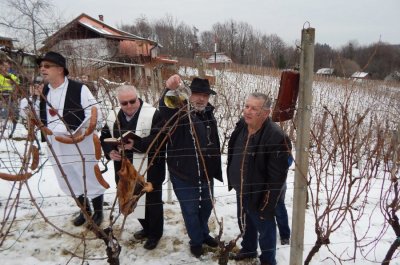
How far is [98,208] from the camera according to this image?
3.33 metres

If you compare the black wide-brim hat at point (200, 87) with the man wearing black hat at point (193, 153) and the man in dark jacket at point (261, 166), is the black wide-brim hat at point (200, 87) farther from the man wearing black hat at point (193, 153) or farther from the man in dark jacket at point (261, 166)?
the man in dark jacket at point (261, 166)

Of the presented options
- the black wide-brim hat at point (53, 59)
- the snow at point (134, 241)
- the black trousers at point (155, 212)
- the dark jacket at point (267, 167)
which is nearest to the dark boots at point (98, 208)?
the snow at point (134, 241)

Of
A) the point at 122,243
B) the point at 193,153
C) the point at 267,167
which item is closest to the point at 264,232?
the point at 267,167

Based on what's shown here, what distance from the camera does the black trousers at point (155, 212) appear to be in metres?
2.81

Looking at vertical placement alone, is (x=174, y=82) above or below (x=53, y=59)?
below

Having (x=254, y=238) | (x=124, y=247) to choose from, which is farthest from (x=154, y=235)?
(x=254, y=238)

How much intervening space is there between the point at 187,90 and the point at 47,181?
3.25 metres

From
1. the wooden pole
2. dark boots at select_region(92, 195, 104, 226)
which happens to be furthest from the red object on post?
dark boots at select_region(92, 195, 104, 226)

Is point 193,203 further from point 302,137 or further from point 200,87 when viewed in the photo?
point 302,137

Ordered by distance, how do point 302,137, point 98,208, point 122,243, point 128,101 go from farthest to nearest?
point 98,208 → point 122,243 → point 128,101 → point 302,137

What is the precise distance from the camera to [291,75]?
1.94m

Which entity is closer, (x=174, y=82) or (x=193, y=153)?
(x=174, y=82)

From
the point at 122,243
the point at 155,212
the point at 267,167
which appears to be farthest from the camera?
the point at 122,243

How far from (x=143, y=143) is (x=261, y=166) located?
1009mm
